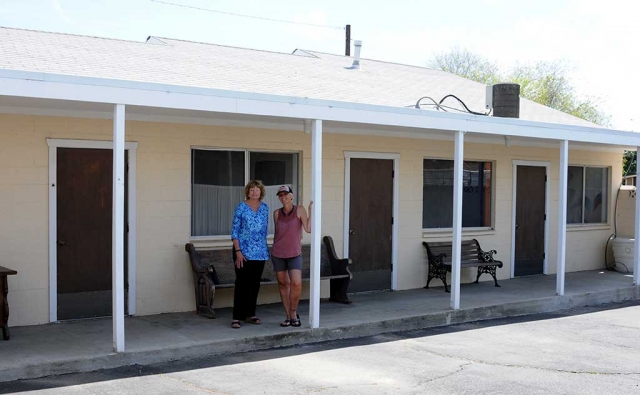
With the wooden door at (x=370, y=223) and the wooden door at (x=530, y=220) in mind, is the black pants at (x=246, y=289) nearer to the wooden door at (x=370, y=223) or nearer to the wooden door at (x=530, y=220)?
the wooden door at (x=370, y=223)

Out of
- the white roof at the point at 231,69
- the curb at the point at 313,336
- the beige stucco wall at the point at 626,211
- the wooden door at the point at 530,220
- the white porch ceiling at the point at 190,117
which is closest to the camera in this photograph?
the curb at the point at 313,336

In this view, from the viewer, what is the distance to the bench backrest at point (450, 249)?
1201cm

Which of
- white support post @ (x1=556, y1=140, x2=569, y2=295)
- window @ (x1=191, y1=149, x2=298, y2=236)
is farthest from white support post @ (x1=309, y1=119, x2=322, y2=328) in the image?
white support post @ (x1=556, y1=140, x2=569, y2=295)

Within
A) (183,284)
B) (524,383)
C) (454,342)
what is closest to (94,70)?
(183,284)

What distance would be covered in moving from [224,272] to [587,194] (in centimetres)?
883

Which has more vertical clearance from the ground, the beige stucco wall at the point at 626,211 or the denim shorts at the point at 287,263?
the beige stucco wall at the point at 626,211

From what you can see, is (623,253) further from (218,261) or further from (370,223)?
(218,261)

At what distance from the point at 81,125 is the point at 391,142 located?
4.88 meters

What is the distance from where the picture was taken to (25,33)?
10562 mm

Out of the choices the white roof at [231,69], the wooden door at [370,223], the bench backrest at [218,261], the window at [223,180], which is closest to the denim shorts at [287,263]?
the bench backrest at [218,261]

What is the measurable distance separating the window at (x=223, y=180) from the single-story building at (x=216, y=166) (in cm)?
2

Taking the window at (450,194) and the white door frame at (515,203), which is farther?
the white door frame at (515,203)

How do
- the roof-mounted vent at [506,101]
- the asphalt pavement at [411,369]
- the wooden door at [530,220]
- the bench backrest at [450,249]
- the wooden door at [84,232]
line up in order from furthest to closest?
the wooden door at [530,220] → the bench backrest at [450,249] → the roof-mounted vent at [506,101] → the wooden door at [84,232] → the asphalt pavement at [411,369]

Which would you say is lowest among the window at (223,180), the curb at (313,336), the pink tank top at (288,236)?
the curb at (313,336)
